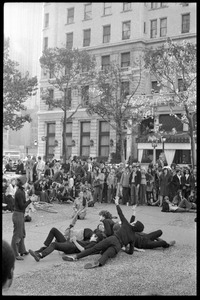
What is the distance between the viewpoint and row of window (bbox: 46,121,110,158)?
131 feet

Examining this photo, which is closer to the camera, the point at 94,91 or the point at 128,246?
the point at 128,246

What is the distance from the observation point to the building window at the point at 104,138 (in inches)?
1560

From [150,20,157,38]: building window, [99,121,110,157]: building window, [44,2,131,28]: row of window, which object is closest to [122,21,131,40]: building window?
[44,2,131,28]: row of window

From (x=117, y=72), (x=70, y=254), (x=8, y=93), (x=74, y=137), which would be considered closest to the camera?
(x=70, y=254)

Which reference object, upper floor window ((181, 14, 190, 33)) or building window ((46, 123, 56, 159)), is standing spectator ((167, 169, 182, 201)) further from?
building window ((46, 123, 56, 159))

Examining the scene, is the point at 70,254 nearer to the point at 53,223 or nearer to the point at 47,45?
the point at 53,223

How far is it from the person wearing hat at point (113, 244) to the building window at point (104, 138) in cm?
3185

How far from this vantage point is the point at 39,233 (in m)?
9.62

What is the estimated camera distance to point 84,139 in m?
41.6

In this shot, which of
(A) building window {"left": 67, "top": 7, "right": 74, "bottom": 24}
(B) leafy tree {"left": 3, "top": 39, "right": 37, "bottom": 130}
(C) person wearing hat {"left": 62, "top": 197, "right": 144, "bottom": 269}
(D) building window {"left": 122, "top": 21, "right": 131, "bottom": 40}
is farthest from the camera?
(A) building window {"left": 67, "top": 7, "right": 74, "bottom": 24}

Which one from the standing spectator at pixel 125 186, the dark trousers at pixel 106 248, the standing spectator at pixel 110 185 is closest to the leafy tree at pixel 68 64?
the standing spectator at pixel 110 185

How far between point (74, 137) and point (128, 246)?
3419 cm

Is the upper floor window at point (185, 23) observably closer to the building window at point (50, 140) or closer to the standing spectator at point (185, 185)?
the building window at point (50, 140)
